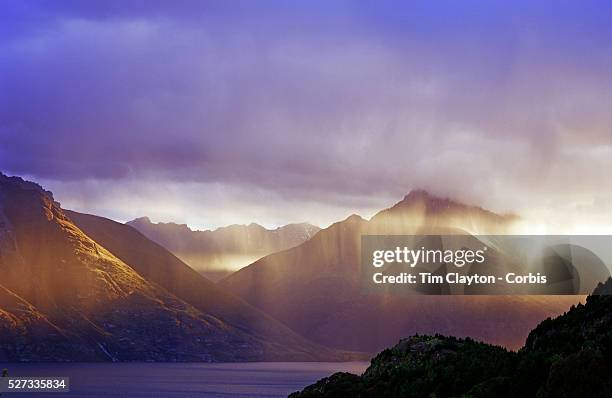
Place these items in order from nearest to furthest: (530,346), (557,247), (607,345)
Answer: (607,345)
(530,346)
(557,247)

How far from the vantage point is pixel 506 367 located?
6631cm

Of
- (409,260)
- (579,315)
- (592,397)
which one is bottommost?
(592,397)

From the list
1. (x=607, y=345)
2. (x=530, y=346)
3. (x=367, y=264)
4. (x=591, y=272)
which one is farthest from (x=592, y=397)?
(x=591, y=272)

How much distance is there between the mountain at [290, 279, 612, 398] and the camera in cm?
5422

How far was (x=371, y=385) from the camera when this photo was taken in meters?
81.6

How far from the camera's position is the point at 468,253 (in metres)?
95.8

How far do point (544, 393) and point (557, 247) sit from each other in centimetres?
7778

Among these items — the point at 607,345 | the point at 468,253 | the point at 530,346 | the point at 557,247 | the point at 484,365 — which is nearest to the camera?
the point at 607,345

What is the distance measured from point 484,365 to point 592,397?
61.9ft

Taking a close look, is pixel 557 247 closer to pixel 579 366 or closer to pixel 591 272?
pixel 591 272

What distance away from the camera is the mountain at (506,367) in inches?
2135

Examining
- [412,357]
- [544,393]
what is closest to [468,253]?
[412,357]

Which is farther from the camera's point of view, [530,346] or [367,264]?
[367,264]

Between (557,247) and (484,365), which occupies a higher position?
(557,247)
